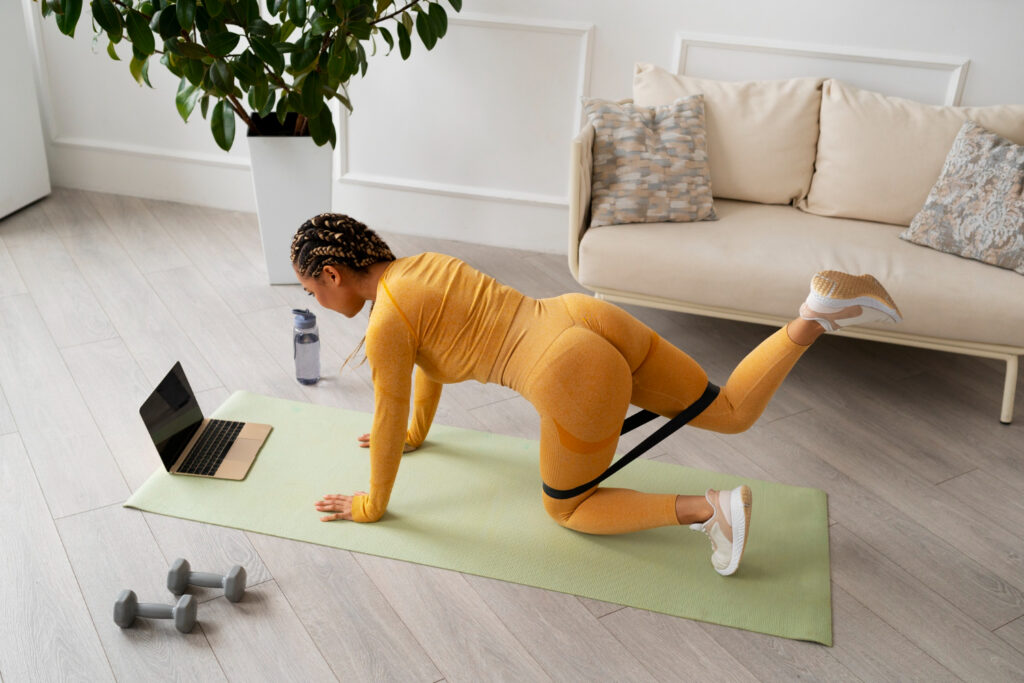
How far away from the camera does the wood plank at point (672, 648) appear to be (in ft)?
5.93

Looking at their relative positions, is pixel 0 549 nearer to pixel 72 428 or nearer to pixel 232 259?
pixel 72 428

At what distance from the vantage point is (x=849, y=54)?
3213 mm

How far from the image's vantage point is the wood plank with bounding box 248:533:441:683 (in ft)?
5.83

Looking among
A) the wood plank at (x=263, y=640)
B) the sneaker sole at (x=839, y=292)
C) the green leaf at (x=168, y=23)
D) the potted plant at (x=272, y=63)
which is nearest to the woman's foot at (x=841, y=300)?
the sneaker sole at (x=839, y=292)

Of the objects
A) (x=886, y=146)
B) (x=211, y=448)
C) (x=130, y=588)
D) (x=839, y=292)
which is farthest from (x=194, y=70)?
(x=886, y=146)

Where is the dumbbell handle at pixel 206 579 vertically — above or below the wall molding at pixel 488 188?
below

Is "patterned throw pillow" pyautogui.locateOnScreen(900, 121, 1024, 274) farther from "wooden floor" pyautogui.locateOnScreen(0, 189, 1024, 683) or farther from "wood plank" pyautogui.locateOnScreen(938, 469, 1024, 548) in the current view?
"wood plank" pyautogui.locateOnScreen(938, 469, 1024, 548)

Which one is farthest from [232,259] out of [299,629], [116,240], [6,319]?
[299,629]

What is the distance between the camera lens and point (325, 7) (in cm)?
266

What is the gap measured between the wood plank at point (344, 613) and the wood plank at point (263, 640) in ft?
0.07

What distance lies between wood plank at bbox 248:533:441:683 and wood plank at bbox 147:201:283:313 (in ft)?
4.27

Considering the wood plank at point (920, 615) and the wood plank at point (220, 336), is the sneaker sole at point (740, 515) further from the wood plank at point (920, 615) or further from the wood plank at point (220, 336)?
the wood plank at point (220, 336)

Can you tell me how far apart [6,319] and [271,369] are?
94 cm

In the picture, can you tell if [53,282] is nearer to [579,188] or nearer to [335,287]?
[335,287]
